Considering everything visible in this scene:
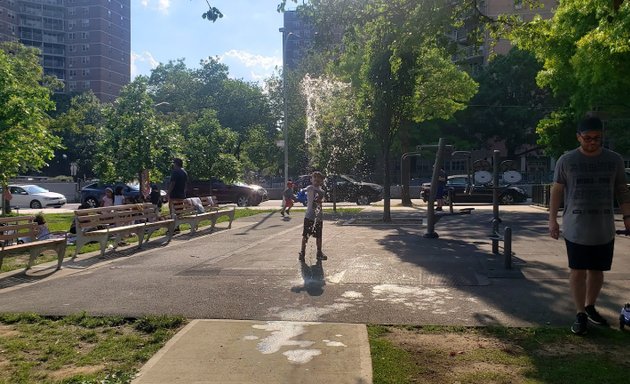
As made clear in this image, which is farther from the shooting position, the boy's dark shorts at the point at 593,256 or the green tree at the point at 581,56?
the green tree at the point at 581,56

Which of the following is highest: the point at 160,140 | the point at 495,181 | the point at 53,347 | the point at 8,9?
the point at 8,9

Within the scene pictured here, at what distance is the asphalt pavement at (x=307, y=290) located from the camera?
4766mm

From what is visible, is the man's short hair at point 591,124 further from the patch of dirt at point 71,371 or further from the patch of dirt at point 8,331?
the patch of dirt at point 8,331

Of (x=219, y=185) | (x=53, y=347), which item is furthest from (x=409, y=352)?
(x=219, y=185)

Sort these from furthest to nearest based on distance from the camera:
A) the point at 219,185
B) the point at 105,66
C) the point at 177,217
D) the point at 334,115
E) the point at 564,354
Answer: the point at 105,66, the point at 219,185, the point at 334,115, the point at 177,217, the point at 564,354

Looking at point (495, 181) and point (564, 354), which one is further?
point (495, 181)

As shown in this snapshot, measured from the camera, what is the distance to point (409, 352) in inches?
172

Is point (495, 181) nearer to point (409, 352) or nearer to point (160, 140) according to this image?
point (409, 352)

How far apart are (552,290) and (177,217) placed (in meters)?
8.78

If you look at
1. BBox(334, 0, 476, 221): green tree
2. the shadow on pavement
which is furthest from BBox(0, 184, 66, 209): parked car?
the shadow on pavement

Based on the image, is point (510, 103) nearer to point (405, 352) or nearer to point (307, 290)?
point (307, 290)

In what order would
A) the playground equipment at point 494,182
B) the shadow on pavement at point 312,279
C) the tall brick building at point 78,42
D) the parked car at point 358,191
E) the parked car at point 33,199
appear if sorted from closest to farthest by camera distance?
the shadow on pavement at point 312,279 < the playground equipment at point 494,182 < the parked car at point 358,191 < the parked car at point 33,199 < the tall brick building at point 78,42

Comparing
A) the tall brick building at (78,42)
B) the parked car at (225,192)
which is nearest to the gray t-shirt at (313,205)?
the parked car at (225,192)

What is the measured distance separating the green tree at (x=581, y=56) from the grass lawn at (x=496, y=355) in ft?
28.6
